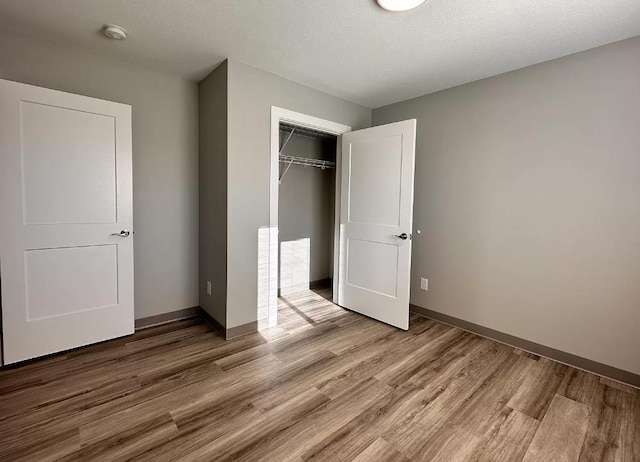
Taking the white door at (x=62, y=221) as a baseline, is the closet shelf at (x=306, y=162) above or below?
above

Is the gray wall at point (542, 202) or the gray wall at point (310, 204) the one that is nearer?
the gray wall at point (542, 202)

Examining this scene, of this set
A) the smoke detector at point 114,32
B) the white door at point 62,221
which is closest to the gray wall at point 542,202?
the smoke detector at point 114,32

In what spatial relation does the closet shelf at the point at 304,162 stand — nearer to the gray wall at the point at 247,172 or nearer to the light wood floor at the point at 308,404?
the gray wall at the point at 247,172

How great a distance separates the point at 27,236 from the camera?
2.16 metres

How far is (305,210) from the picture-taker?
163 inches

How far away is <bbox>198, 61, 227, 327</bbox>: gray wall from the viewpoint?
8.55 ft

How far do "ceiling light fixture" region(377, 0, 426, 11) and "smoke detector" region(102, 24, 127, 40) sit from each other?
1764mm

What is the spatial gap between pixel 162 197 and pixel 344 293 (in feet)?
7.12

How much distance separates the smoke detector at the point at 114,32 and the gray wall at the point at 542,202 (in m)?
2.70

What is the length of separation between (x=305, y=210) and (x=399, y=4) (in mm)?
2699

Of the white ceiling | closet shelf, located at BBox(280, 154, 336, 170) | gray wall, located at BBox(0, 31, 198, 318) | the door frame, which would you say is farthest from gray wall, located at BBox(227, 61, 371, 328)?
closet shelf, located at BBox(280, 154, 336, 170)

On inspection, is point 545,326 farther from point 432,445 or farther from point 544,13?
point 544,13

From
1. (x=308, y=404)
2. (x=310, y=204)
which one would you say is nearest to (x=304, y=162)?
(x=310, y=204)

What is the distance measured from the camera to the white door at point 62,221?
6.90 ft
